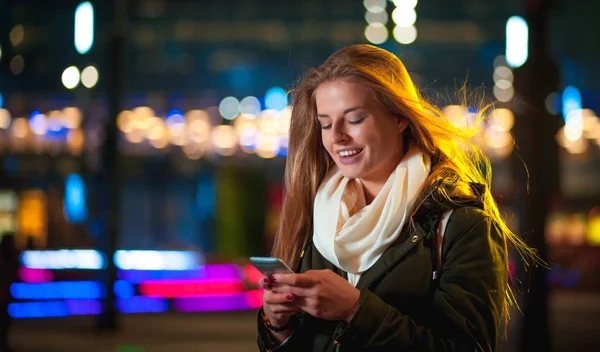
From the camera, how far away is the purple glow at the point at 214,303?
18.8 m

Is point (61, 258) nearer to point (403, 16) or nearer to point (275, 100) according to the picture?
point (403, 16)

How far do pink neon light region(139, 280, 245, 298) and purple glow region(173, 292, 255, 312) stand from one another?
4.2 inches

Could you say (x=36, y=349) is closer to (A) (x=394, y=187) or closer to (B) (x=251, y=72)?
(A) (x=394, y=187)

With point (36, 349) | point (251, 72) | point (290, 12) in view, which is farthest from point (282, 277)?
point (251, 72)

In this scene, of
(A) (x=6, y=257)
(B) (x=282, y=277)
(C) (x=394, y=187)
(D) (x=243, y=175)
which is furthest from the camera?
(D) (x=243, y=175)

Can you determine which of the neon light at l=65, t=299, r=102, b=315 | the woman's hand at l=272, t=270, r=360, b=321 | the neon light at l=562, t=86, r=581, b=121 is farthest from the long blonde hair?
the neon light at l=562, t=86, r=581, b=121

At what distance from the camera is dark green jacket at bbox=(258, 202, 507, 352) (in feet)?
8.78

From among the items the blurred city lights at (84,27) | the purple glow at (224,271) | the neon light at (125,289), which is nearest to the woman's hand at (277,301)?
the blurred city lights at (84,27)

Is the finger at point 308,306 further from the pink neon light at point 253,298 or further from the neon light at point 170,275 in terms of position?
the pink neon light at point 253,298

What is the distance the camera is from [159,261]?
20.4 meters

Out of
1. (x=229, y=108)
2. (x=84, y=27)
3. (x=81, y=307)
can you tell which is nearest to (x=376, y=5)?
(x=84, y=27)

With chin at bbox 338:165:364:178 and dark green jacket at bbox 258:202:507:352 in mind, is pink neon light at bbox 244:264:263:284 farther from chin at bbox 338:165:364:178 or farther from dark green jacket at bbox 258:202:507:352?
dark green jacket at bbox 258:202:507:352

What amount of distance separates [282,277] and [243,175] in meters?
20.1

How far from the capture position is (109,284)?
1545 cm
